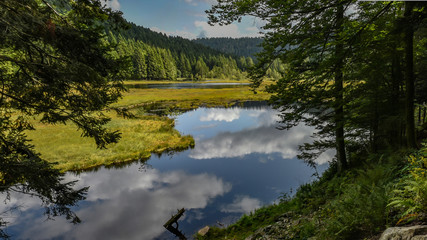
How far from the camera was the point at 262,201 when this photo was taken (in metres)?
14.4

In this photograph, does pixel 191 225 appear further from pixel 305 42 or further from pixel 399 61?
pixel 399 61

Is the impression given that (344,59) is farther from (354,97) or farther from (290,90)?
(354,97)

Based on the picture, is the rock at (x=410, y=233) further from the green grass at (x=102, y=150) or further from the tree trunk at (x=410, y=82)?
the green grass at (x=102, y=150)

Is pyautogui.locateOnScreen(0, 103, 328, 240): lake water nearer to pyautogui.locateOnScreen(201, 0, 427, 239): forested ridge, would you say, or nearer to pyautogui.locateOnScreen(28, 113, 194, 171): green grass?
pyautogui.locateOnScreen(28, 113, 194, 171): green grass

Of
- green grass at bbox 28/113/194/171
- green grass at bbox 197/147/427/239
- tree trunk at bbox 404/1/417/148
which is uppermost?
tree trunk at bbox 404/1/417/148

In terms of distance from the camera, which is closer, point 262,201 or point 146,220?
point 146,220

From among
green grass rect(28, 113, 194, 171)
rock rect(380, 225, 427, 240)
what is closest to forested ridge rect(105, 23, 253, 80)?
green grass rect(28, 113, 194, 171)

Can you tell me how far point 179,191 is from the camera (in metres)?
16.0

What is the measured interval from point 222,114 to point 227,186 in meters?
28.7

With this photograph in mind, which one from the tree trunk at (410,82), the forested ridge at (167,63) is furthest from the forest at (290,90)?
the forested ridge at (167,63)

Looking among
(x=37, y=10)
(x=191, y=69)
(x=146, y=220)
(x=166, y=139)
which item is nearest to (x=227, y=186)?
(x=146, y=220)

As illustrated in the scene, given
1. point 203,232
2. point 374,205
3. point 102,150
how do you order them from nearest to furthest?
1. point 374,205
2. point 203,232
3. point 102,150

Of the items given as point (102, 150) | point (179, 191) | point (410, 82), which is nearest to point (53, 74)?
point (410, 82)

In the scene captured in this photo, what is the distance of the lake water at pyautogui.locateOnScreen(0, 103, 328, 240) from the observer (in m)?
12.2
